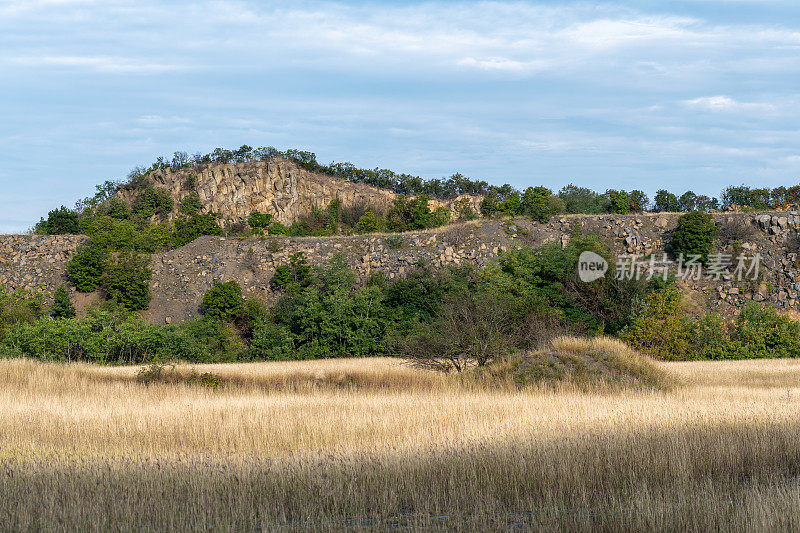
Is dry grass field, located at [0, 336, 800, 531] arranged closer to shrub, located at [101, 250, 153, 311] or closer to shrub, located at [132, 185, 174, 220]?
shrub, located at [101, 250, 153, 311]

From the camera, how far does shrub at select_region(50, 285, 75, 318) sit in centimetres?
5006

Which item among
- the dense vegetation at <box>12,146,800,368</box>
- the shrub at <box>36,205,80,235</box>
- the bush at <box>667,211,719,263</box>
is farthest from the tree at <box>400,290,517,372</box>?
the shrub at <box>36,205,80,235</box>

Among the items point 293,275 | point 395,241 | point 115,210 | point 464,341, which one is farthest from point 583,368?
point 115,210

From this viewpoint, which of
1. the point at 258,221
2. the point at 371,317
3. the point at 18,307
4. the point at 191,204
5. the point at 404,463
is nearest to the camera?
the point at 404,463

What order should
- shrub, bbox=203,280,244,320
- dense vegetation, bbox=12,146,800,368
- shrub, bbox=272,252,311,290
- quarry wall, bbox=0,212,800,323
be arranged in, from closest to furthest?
dense vegetation, bbox=12,146,800,368, shrub, bbox=203,280,244,320, quarry wall, bbox=0,212,800,323, shrub, bbox=272,252,311,290

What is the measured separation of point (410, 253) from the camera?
56281 millimetres

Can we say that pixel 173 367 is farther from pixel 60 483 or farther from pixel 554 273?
pixel 554 273

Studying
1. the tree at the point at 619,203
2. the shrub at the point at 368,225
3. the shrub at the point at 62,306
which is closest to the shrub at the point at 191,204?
the shrub at the point at 368,225

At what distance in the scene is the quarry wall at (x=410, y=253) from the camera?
169 ft

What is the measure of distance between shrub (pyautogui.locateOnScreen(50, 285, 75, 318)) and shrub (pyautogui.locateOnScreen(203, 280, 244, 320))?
31.2ft

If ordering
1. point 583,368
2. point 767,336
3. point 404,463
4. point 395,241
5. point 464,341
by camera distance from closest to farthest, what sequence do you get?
point 404,463, point 583,368, point 464,341, point 767,336, point 395,241

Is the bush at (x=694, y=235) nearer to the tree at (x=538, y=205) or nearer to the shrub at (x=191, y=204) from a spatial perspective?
the tree at (x=538, y=205)

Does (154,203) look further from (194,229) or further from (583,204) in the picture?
(583,204)

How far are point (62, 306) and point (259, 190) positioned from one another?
61.7m
